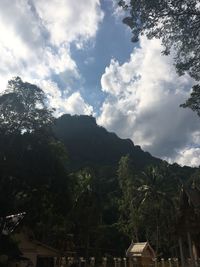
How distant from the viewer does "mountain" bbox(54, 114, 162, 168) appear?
89.9 meters

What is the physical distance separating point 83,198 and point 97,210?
8.24 ft

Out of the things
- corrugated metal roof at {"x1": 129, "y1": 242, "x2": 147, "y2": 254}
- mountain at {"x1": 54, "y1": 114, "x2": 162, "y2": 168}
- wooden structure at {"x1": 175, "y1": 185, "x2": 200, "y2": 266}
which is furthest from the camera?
mountain at {"x1": 54, "y1": 114, "x2": 162, "y2": 168}

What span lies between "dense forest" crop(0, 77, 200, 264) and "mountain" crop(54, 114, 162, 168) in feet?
1.11

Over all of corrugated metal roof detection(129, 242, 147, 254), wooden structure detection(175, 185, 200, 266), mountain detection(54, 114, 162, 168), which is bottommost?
wooden structure detection(175, 185, 200, 266)

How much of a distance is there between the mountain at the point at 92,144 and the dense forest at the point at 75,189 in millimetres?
339

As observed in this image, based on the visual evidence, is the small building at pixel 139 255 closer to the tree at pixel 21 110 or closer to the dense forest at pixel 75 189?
the dense forest at pixel 75 189

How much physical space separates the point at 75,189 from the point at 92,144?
54.8m

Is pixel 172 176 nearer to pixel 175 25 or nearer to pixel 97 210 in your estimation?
pixel 97 210

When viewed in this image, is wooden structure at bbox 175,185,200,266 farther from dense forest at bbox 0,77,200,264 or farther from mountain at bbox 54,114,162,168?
mountain at bbox 54,114,162,168

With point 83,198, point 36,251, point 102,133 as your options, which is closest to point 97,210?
point 83,198

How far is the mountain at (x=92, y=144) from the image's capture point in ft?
295

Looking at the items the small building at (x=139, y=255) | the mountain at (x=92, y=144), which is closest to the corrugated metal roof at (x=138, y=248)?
the small building at (x=139, y=255)

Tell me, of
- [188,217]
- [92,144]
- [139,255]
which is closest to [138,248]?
[139,255]

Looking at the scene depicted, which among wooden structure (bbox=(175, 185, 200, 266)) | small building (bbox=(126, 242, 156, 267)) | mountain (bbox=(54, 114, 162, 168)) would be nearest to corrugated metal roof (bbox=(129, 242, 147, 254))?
small building (bbox=(126, 242, 156, 267))
